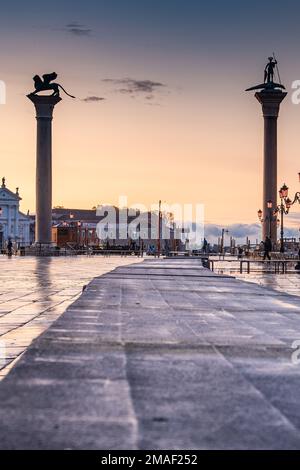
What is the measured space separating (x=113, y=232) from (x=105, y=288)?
478 ft

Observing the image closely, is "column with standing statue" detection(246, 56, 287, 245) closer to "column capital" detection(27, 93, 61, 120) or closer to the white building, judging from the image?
"column capital" detection(27, 93, 61, 120)

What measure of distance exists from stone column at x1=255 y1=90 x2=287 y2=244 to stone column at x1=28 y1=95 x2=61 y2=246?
1434 cm

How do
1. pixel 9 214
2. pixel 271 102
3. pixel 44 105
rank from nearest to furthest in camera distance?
pixel 44 105 < pixel 271 102 < pixel 9 214

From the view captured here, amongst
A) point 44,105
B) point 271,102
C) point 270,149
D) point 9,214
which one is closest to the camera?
point 44,105

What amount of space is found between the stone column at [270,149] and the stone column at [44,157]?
47.1 feet

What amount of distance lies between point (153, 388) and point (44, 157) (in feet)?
155

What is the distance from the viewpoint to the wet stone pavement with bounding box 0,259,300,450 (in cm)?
287

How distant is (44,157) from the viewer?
49938mm

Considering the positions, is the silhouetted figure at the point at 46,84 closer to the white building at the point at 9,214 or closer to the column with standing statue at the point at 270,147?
the column with standing statue at the point at 270,147

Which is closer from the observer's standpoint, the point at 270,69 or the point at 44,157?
the point at 44,157

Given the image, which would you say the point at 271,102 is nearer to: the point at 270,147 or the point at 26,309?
the point at 270,147

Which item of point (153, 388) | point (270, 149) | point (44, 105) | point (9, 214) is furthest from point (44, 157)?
point (9, 214)
